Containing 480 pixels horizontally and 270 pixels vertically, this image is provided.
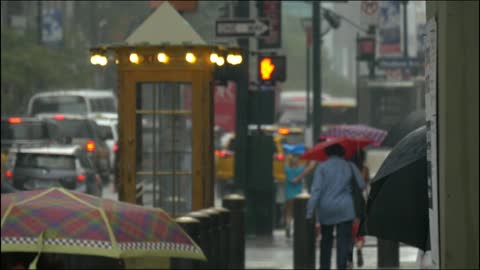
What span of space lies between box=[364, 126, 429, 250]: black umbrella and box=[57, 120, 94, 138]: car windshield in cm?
4174

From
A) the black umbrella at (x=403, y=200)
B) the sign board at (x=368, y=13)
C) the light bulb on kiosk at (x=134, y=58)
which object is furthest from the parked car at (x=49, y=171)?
the black umbrella at (x=403, y=200)

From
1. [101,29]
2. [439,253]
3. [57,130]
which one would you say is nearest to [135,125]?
[439,253]

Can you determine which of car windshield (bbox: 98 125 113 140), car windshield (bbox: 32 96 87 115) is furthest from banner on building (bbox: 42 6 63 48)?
car windshield (bbox: 98 125 113 140)

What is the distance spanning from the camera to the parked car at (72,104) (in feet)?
189

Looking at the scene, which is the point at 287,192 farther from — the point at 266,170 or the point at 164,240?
the point at 164,240

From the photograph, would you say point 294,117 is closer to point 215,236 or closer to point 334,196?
point 334,196

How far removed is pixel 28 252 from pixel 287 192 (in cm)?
1955

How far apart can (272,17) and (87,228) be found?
1970 centimetres

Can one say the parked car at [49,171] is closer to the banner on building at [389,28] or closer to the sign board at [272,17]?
the sign board at [272,17]

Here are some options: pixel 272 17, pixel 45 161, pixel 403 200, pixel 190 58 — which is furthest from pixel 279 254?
pixel 403 200

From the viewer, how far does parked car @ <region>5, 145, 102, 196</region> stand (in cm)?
3212

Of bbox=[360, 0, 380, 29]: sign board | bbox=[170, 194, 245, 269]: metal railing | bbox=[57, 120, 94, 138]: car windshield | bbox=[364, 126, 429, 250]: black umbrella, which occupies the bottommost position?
bbox=[57, 120, 94, 138]: car windshield

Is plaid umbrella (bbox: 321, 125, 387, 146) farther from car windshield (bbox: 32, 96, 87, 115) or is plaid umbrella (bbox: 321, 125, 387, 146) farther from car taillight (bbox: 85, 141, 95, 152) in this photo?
car windshield (bbox: 32, 96, 87, 115)

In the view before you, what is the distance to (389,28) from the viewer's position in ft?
212
